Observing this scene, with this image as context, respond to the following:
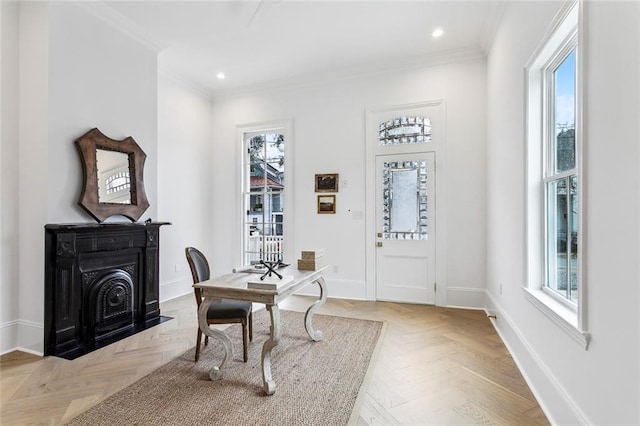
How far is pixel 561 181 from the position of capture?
2088mm

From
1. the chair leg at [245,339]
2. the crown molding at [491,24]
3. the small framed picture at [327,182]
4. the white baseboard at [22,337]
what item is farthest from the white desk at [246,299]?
the crown molding at [491,24]

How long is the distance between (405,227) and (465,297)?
114 centimetres

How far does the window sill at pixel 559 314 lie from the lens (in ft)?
4.99

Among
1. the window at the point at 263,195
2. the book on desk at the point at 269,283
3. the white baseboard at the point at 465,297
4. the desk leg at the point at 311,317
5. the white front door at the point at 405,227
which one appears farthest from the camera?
the window at the point at 263,195

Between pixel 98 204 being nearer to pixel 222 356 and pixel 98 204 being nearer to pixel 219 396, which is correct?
pixel 222 356

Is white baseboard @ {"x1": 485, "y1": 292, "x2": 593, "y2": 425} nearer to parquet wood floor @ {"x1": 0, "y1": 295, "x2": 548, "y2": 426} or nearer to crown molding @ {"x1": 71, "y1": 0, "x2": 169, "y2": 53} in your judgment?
parquet wood floor @ {"x1": 0, "y1": 295, "x2": 548, "y2": 426}

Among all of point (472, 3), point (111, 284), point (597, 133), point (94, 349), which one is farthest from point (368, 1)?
point (94, 349)

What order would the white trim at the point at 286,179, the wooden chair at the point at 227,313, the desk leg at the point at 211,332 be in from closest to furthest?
the desk leg at the point at 211,332, the wooden chair at the point at 227,313, the white trim at the point at 286,179

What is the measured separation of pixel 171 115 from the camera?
4602mm

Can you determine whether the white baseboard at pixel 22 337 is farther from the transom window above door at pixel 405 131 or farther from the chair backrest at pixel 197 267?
the transom window above door at pixel 405 131

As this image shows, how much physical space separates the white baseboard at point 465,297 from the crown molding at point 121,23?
4694mm

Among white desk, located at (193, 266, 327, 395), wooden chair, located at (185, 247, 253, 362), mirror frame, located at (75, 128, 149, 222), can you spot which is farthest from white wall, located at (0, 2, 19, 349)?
white desk, located at (193, 266, 327, 395)

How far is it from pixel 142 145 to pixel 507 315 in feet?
13.9

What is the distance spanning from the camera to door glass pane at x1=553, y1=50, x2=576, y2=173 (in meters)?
1.94
